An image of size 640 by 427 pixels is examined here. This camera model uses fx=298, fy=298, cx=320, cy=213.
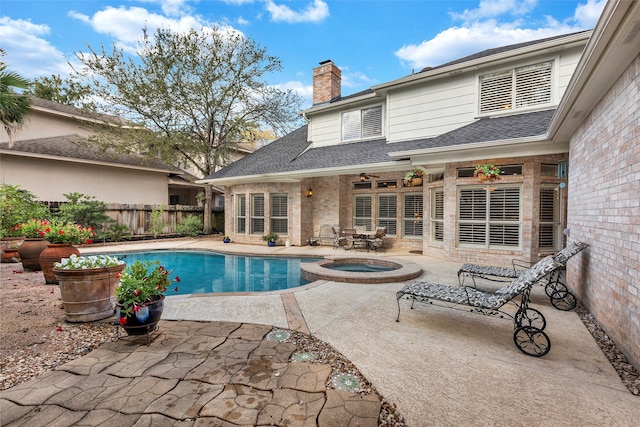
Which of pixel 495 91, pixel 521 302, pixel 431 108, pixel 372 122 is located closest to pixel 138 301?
pixel 521 302

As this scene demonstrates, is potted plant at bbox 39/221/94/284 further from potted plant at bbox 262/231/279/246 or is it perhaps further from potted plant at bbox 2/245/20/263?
potted plant at bbox 262/231/279/246

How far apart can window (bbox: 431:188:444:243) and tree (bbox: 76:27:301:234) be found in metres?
11.1

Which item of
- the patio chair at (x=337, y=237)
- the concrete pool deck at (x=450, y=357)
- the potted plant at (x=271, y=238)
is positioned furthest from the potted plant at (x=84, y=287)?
the potted plant at (x=271, y=238)

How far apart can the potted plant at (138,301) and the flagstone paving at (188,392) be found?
0.73 ft

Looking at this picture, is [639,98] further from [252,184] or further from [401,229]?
[252,184]

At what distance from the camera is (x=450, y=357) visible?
2.97m

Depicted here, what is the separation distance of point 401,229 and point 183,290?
775 centimetres

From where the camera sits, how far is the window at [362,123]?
38.2 ft

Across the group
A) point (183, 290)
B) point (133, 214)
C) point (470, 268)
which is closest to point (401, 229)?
point (470, 268)

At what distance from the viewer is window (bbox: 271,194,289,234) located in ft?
40.7

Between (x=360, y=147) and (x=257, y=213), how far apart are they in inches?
205

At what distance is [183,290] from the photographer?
266 inches

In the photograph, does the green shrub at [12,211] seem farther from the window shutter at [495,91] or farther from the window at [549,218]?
the window at [549,218]

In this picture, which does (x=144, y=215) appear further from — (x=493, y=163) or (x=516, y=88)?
(x=516, y=88)
